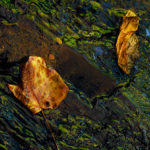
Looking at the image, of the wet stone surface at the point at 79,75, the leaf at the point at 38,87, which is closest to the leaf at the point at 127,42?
the wet stone surface at the point at 79,75

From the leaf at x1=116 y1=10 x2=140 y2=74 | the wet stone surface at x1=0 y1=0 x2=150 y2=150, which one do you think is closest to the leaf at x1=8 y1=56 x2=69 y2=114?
the wet stone surface at x1=0 y1=0 x2=150 y2=150

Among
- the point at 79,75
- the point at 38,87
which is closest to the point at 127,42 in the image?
the point at 79,75

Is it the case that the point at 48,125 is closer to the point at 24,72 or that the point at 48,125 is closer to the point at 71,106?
the point at 71,106

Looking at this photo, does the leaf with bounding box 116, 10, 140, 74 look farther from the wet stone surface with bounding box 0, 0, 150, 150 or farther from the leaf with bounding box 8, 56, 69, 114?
the leaf with bounding box 8, 56, 69, 114

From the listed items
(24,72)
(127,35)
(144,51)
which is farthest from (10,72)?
(144,51)

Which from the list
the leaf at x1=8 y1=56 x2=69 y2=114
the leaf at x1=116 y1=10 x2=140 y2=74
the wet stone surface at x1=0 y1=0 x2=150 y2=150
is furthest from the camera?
the leaf at x1=116 y1=10 x2=140 y2=74

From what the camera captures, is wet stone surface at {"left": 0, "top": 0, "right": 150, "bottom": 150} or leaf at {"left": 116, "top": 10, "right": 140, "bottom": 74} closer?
wet stone surface at {"left": 0, "top": 0, "right": 150, "bottom": 150}

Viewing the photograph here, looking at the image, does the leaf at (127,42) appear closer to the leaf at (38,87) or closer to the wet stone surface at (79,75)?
the wet stone surface at (79,75)

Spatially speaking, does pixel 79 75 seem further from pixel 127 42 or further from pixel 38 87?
pixel 127 42
